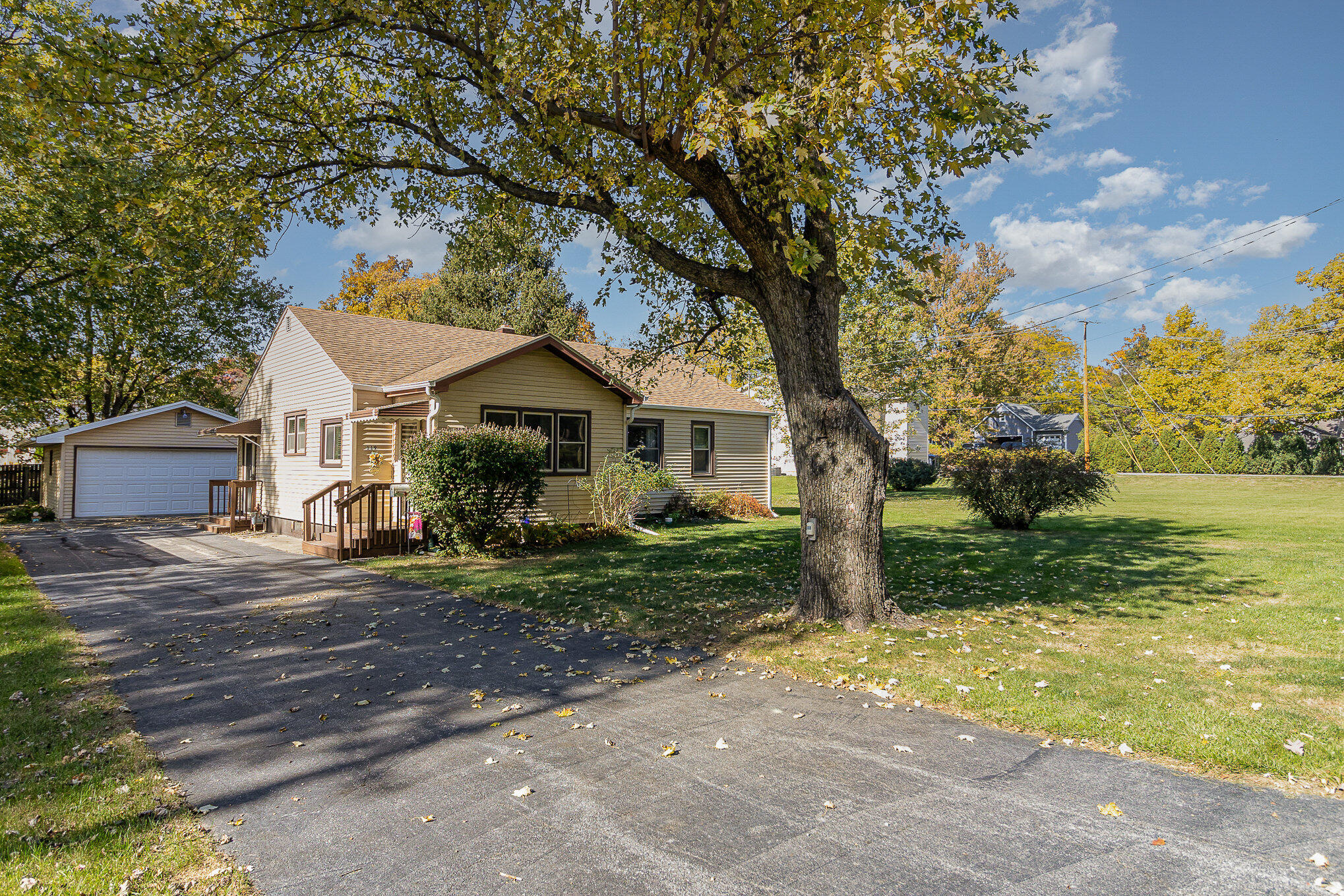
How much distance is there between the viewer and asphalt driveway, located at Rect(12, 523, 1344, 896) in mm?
3021

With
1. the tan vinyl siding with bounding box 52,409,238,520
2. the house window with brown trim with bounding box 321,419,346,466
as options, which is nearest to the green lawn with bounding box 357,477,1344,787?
the house window with brown trim with bounding box 321,419,346,466

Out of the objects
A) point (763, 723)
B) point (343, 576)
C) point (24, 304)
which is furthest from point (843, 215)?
point (24, 304)

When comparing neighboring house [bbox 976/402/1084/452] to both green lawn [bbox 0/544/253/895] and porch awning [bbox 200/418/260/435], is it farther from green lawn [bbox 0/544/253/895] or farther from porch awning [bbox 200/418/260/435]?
green lawn [bbox 0/544/253/895]

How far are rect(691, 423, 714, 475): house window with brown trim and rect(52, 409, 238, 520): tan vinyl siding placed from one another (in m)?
14.5

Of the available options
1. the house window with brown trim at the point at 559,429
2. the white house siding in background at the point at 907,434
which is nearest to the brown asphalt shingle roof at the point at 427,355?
the house window with brown trim at the point at 559,429

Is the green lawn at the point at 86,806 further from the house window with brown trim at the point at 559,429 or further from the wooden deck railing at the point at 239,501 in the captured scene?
the wooden deck railing at the point at 239,501

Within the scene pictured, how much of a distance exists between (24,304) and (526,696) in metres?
19.6

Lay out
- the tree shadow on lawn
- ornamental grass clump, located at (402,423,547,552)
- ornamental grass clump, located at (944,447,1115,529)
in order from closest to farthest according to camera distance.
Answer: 1. the tree shadow on lawn
2. ornamental grass clump, located at (402,423,547,552)
3. ornamental grass clump, located at (944,447,1115,529)

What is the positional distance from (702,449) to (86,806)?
17.2m

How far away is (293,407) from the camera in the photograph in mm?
17469

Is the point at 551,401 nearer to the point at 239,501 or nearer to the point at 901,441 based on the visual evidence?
the point at 239,501

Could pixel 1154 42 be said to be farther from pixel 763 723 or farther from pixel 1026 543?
pixel 763 723

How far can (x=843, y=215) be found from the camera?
22.0ft

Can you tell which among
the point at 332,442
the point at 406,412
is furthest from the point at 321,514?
the point at 406,412
